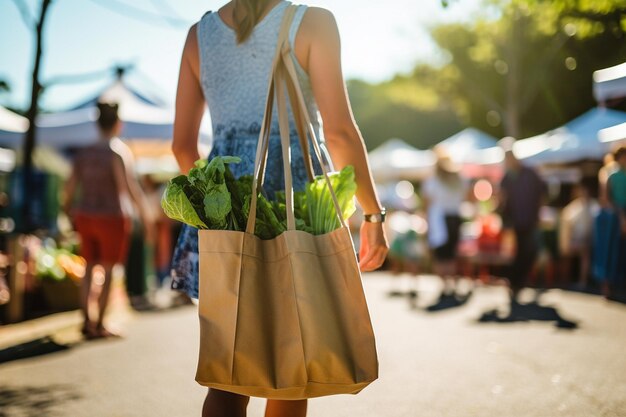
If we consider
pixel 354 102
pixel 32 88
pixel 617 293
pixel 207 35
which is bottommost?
pixel 617 293

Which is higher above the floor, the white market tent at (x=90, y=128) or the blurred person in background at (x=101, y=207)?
the white market tent at (x=90, y=128)

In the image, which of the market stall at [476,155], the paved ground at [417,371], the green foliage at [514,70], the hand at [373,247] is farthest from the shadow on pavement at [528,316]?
the green foliage at [514,70]

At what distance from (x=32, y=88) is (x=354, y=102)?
6257 centimetres

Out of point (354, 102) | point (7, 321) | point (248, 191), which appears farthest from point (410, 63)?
point (354, 102)

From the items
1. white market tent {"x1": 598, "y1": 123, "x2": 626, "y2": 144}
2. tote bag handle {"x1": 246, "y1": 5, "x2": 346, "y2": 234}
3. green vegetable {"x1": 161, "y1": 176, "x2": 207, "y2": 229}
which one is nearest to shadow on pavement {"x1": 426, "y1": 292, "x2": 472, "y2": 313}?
white market tent {"x1": 598, "y1": 123, "x2": 626, "y2": 144}

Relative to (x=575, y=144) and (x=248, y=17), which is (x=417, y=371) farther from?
(x=575, y=144)

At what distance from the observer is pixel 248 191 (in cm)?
214

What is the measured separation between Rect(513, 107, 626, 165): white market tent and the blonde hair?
464 inches

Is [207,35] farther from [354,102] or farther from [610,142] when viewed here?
A: [354,102]

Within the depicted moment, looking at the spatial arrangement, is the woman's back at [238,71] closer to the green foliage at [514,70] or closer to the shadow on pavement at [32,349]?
the shadow on pavement at [32,349]

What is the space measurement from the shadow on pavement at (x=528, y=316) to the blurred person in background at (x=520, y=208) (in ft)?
4.25

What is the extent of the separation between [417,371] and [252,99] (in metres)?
3.24

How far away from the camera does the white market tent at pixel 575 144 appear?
14031 mm

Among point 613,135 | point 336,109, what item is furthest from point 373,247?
point 613,135
